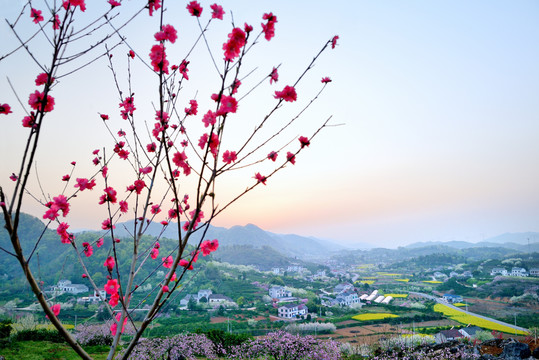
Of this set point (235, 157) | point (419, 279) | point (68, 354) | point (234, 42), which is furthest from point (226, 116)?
point (419, 279)

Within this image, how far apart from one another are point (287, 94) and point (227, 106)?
1.25 ft

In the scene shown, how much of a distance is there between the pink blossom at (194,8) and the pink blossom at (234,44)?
9.4 inches

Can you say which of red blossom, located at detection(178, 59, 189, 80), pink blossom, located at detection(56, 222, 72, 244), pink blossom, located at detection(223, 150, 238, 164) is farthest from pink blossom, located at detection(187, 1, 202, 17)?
pink blossom, located at detection(56, 222, 72, 244)

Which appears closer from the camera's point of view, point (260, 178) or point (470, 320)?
point (260, 178)

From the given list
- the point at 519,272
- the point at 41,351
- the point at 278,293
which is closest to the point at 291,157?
the point at 41,351

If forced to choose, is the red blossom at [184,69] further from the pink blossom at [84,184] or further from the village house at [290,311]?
the village house at [290,311]

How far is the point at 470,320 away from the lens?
32.5 m

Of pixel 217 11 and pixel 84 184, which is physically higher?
pixel 217 11

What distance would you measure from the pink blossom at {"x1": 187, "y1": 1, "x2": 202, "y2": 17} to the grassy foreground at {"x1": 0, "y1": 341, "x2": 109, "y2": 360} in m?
11.1

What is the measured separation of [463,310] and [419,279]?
1230 inches

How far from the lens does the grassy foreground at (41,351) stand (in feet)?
30.7

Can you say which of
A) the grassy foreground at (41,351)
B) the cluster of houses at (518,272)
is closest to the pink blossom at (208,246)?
the grassy foreground at (41,351)

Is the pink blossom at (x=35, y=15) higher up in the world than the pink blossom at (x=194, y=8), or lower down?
higher up

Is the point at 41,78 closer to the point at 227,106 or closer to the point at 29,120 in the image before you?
the point at 29,120
